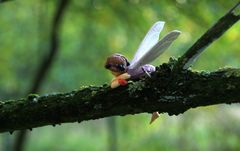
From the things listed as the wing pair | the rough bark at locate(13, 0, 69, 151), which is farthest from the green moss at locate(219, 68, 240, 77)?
the rough bark at locate(13, 0, 69, 151)

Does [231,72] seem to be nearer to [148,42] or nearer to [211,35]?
[211,35]

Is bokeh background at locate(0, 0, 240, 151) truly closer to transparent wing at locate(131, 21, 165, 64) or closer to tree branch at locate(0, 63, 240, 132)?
transparent wing at locate(131, 21, 165, 64)

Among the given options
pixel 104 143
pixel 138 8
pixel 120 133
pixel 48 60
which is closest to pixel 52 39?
pixel 48 60

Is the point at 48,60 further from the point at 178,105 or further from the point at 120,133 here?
the point at 120,133

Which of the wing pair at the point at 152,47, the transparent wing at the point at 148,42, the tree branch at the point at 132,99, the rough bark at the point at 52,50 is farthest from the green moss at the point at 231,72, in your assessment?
the rough bark at the point at 52,50

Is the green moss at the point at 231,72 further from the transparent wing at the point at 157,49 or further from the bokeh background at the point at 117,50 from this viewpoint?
the bokeh background at the point at 117,50

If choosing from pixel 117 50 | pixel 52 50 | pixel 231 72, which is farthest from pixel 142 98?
pixel 117 50

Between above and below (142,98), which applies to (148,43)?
above
